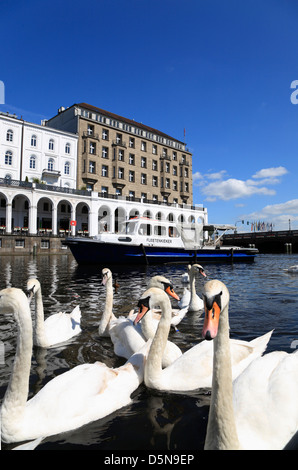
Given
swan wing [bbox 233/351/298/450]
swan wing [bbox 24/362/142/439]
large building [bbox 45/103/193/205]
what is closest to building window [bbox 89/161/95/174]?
large building [bbox 45/103/193/205]

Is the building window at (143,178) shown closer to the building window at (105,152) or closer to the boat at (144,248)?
the building window at (105,152)

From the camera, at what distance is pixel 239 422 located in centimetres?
229

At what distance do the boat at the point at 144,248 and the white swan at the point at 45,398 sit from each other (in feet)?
57.3

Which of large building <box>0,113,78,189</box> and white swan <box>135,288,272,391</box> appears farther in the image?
large building <box>0,113,78,189</box>

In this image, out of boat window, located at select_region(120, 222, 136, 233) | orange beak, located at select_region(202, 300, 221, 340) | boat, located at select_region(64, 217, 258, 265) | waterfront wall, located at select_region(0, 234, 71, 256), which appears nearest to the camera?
orange beak, located at select_region(202, 300, 221, 340)

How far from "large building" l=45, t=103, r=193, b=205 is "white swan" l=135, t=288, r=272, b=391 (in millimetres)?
42271

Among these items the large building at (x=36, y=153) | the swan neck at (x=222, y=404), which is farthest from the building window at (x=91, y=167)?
the swan neck at (x=222, y=404)

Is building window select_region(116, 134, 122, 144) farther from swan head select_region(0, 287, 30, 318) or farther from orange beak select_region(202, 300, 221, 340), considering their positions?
orange beak select_region(202, 300, 221, 340)

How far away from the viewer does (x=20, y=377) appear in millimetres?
2648

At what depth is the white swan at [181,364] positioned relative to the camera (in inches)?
137

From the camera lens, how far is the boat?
20516 mm

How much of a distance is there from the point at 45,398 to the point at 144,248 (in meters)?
19.1

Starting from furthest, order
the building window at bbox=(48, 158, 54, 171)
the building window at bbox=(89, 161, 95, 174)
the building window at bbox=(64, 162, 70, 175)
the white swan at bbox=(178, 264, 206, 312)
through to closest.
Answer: the building window at bbox=(89, 161, 95, 174) < the building window at bbox=(64, 162, 70, 175) < the building window at bbox=(48, 158, 54, 171) < the white swan at bbox=(178, 264, 206, 312)
